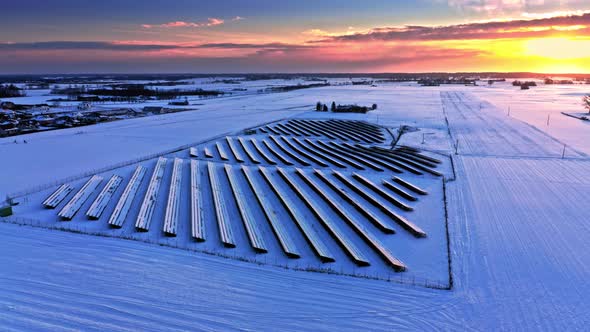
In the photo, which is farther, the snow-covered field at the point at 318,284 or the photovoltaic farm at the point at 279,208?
the photovoltaic farm at the point at 279,208

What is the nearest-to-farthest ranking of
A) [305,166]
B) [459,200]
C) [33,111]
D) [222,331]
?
[222,331]
[459,200]
[305,166]
[33,111]

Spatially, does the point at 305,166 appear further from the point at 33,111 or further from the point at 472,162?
the point at 33,111

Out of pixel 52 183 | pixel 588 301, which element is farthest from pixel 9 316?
pixel 588 301

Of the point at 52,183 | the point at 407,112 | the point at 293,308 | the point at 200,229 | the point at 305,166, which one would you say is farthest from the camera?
the point at 407,112

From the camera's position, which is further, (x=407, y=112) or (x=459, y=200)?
(x=407, y=112)

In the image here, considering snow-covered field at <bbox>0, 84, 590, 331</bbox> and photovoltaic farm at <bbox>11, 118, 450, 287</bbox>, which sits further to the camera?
photovoltaic farm at <bbox>11, 118, 450, 287</bbox>

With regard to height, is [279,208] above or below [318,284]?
above

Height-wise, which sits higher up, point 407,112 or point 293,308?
point 407,112

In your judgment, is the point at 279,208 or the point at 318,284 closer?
the point at 318,284
